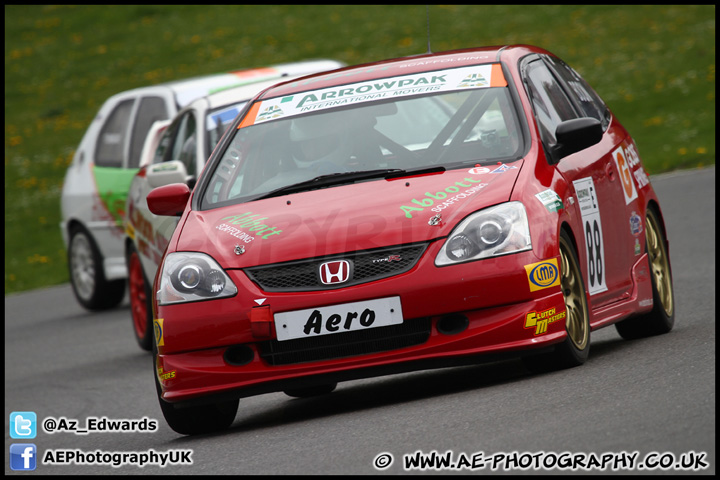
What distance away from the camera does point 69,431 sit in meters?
8.19

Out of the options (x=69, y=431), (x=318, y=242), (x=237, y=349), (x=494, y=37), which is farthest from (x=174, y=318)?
(x=494, y=37)

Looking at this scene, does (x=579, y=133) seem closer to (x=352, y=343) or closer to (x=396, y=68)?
(x=396, y=68)

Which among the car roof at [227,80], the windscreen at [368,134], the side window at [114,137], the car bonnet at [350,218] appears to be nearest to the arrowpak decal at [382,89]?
the windscreen at [368,134]

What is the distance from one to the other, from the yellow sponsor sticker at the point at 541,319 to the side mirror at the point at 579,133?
1.03 m

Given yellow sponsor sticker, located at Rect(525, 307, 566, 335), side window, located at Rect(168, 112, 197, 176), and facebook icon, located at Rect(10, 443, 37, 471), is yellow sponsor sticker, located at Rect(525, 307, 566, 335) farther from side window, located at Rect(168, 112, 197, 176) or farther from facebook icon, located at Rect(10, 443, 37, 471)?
side window, located at Rect(168, 112, 197, 176)

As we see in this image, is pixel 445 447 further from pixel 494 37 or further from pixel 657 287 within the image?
pixel 494 37

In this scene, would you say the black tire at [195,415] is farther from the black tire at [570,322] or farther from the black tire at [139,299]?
the black tire at [139,299]

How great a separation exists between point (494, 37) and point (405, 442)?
3148 centimetres

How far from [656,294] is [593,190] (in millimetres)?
964

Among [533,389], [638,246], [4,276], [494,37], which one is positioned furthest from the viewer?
[494,37]

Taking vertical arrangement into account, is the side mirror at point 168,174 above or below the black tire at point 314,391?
above

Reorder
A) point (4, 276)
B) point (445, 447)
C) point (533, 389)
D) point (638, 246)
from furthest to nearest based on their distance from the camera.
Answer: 1. point (4, 276)
2. point (638, 246)
3. point (533, 389)
4. point (445, 447)

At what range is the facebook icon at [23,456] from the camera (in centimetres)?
716

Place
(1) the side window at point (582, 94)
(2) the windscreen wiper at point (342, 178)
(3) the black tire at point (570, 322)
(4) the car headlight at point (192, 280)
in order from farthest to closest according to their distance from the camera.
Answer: (1) the side window at point (582, 94)
(2) the windscreen wiper at point (342, 178)
(3) the black tire at point (570, 322)
(4) the car headlight at point (192, 280)
